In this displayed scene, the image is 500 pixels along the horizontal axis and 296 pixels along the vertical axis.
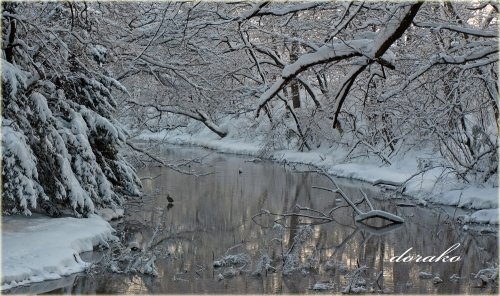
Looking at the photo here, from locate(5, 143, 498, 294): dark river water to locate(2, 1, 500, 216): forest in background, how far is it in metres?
1.59

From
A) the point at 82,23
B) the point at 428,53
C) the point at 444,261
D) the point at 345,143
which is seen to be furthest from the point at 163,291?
the point at 345,143

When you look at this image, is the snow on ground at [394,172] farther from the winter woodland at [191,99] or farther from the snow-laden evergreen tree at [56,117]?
the snow-laden evergreen tree at [56,117]

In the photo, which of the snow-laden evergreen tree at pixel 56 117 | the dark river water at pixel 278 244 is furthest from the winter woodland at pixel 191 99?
the dark river water at pixel 278 244

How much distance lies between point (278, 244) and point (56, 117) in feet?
16.2

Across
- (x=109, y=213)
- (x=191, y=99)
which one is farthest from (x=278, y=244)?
(x=191, y=99)

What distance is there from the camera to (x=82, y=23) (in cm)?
1260

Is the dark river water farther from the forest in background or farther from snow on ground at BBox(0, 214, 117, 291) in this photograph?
the forest in background

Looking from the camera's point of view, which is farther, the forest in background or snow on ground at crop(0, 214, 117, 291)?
snow on ground at crop(0, 214, 117, 291)

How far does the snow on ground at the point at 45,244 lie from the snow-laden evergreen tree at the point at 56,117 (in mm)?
346

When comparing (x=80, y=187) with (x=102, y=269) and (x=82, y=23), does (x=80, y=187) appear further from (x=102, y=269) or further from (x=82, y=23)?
(x=82, y=23)

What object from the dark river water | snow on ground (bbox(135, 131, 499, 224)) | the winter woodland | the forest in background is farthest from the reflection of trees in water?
the forest in background

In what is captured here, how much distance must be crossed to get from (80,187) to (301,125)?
16662mm

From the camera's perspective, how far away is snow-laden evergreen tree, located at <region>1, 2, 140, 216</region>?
31.0ft

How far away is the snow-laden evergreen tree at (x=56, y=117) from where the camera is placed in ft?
31.0
